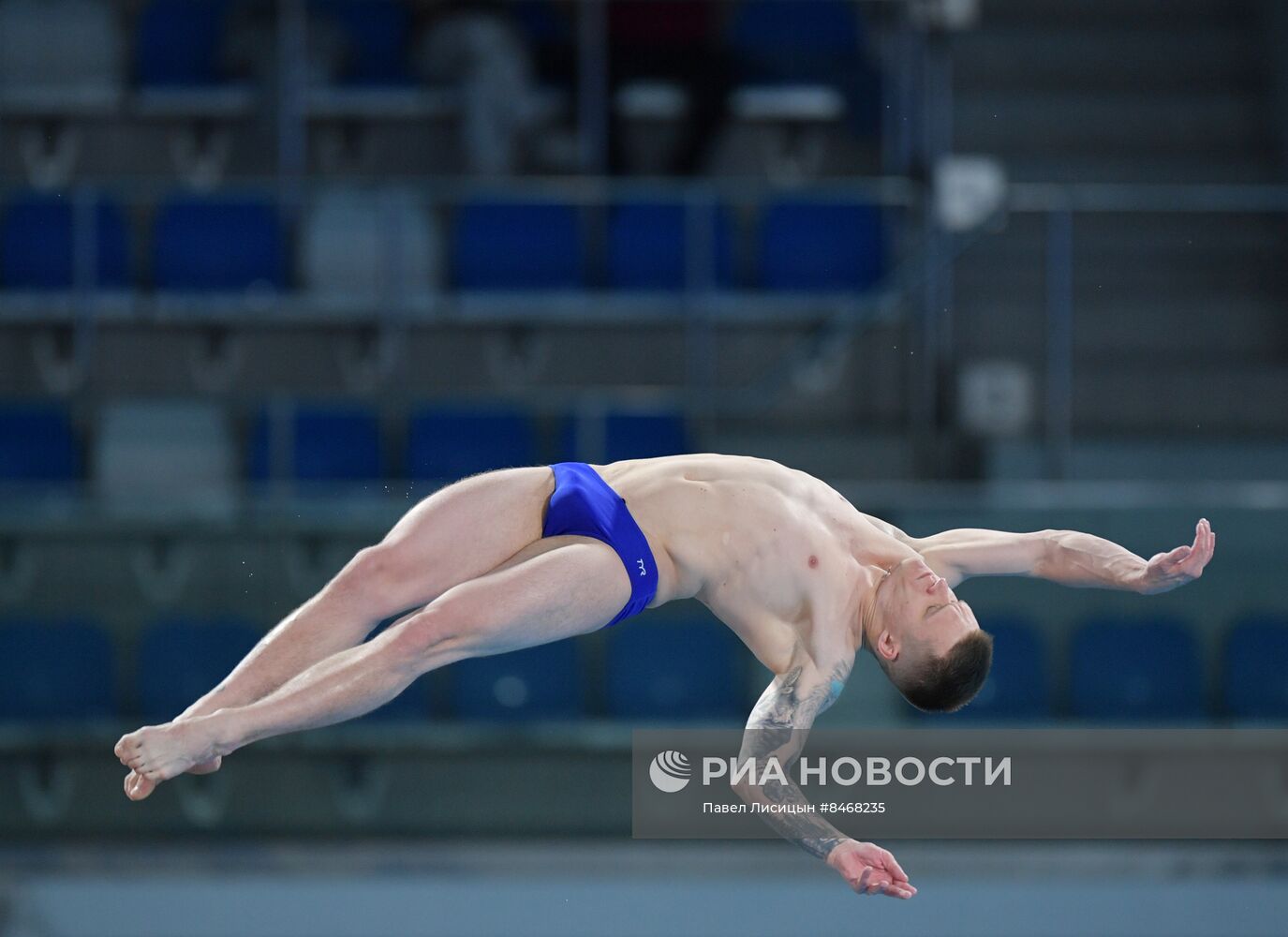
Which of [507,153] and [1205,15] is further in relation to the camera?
[1205,15]

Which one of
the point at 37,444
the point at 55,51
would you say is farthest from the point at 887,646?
the point at 55,51

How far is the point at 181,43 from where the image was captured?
7.35 m

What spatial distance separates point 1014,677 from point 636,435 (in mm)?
1513

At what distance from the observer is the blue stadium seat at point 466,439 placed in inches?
242

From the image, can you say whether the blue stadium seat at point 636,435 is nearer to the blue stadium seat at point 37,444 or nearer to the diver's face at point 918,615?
the blue stadium seat at point 37,444

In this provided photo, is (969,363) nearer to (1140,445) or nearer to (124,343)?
(1140,445)

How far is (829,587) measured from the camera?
380 cm

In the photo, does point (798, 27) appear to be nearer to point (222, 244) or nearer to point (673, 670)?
point (222, 244)

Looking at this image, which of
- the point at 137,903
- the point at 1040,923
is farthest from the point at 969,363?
the point at 137,903

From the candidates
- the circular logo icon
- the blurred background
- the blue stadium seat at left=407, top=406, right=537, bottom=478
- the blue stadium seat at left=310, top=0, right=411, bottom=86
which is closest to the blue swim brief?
the circular logo icon

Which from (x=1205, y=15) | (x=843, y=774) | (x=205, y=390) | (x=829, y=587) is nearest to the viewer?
(x=829, y=587)

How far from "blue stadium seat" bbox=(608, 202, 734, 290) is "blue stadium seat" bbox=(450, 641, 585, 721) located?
1.41 m

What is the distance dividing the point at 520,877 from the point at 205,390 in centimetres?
218

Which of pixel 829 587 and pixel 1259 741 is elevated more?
pixel 829 587
